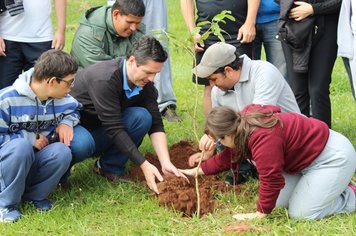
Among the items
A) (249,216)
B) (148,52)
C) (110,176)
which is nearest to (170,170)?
(110,176)

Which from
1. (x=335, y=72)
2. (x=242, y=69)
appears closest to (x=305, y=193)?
(x=242, y=69)

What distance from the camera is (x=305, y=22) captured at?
16.4ft

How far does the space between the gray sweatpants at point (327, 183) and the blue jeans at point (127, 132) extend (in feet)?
4.39

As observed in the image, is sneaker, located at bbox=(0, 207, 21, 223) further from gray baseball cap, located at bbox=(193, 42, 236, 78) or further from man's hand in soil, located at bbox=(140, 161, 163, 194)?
gray baseball cap, located at bbox=(193, 42, 236, 78)

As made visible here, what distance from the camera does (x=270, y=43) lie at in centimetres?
573

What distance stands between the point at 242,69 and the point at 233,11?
1107 millimetres

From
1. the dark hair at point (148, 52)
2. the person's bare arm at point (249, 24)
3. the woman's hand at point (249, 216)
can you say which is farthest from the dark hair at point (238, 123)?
the person's bare arm at point (249, 24)

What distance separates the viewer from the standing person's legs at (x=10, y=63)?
17.4ft

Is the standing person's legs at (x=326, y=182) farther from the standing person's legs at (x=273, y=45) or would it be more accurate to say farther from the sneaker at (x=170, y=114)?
the sneaker at (x=170, y=114)

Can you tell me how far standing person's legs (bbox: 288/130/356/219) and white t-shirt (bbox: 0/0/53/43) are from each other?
2.62 meters

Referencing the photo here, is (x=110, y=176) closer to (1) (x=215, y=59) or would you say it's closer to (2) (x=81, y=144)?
(2) (x=81, y=144)

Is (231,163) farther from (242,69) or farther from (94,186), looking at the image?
(94,186)

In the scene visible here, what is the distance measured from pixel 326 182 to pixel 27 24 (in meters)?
2.83

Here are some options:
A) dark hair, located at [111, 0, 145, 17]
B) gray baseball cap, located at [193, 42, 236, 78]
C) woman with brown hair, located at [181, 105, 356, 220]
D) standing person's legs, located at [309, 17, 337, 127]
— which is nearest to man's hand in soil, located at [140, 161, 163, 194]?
woman with brown hair, located at [181, 105, 356, 220]
